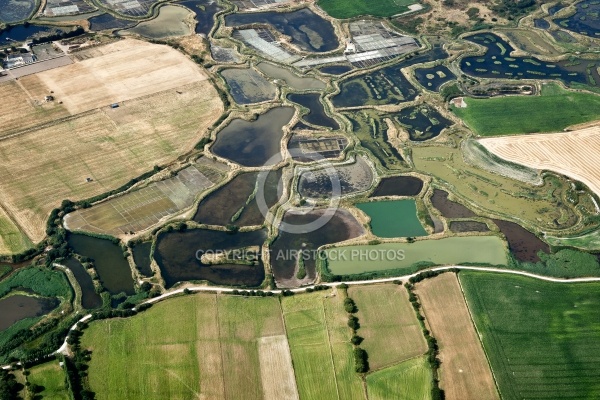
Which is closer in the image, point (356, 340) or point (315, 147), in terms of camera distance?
point (356, 340)

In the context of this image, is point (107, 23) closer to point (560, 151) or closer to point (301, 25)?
point (301, 25)

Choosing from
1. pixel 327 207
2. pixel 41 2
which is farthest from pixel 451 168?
pixel 41 2

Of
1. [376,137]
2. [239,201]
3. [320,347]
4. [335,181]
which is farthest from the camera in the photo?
[376,137]

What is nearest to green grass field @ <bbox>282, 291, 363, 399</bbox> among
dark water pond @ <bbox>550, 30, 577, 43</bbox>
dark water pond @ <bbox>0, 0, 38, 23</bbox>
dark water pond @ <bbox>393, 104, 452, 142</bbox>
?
dark water pond @ <bbox>393, 104, 452, 142</bbox>

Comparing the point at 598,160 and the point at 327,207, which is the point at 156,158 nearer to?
the point at 327,207

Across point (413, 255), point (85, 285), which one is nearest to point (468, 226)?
point (413, 255)

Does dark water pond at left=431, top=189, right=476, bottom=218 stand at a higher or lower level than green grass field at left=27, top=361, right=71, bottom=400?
lower

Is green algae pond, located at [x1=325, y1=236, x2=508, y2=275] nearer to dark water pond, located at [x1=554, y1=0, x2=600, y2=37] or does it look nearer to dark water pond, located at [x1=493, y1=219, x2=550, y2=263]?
dark water pond, located at [x1=493, y1=219, x2=550, y2=263]
